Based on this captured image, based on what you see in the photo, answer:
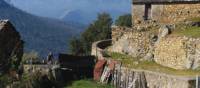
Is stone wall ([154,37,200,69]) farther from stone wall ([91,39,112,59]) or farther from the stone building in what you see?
the stone building

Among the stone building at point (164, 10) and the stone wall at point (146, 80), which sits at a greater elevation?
the stone building at point (164, 10)

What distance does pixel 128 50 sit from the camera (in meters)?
56.6

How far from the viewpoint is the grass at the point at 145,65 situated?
4178cm

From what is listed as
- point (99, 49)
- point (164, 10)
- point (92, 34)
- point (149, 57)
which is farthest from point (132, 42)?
point (92, 34)

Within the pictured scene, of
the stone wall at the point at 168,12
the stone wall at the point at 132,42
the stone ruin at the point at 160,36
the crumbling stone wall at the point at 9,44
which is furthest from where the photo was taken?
the stone wall at the point at 168,12

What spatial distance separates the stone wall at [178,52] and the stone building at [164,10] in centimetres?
699

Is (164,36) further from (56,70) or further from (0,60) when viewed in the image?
(0,60)

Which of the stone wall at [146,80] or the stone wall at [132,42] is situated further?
the stone wall at [132,42]

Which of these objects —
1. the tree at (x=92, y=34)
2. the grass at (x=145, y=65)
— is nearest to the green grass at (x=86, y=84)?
the grass at (x=145, y=65)

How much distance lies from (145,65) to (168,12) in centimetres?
1211

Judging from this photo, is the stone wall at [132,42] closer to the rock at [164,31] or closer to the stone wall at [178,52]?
the rock at [164,31]

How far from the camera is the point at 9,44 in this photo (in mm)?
54312

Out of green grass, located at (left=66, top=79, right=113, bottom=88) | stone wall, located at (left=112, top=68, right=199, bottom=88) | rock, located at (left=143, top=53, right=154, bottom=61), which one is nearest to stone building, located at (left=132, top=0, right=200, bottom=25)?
rock, located at (left=143, top=53, right=154, bottom=61)

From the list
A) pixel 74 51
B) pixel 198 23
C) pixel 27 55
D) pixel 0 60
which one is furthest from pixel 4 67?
pixel 74 51
